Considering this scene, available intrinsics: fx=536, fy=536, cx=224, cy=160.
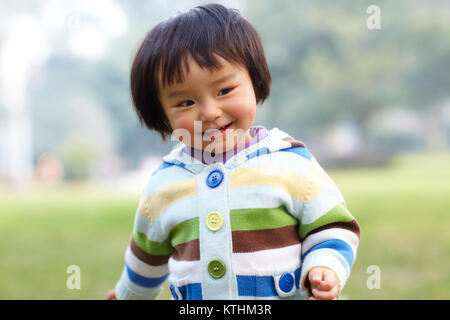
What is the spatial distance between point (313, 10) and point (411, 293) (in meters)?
5.48

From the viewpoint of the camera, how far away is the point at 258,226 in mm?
944

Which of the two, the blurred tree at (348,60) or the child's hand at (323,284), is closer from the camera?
the child's hand at (323,284)

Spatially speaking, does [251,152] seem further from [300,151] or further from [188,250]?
[188,250]

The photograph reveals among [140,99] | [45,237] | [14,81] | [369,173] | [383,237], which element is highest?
[14,81]

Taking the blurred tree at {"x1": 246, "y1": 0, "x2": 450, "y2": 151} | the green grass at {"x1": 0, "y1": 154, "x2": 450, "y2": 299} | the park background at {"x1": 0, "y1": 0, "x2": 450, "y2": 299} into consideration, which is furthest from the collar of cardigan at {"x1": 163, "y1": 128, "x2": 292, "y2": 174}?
the blurred tree at {"x1": 246, "y1": 0, "x2": 450, "y2": 151}

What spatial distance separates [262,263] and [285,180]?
15 centimetres

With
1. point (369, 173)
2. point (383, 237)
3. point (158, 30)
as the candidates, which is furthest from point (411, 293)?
point (369, 173)

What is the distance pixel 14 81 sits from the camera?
6703 mm

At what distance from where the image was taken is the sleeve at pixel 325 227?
3.01 ft

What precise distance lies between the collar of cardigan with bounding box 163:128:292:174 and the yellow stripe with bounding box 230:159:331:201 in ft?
0.08

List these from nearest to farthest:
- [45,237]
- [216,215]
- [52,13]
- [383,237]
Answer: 1. [216,215]
2. [383,237]
3. [45,237]
4. [52,13]

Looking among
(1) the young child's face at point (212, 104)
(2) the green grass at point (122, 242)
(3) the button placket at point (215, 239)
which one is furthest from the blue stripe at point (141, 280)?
(2) the green grass at point (122, 242)

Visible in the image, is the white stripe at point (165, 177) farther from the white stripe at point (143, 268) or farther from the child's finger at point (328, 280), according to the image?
the child's finger at point (328, 280)

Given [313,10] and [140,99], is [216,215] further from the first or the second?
[313,10]
